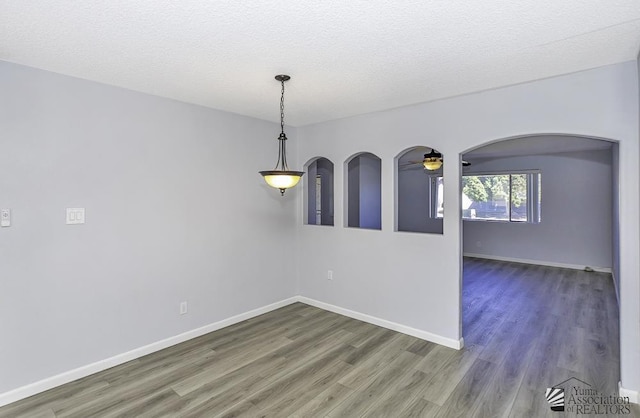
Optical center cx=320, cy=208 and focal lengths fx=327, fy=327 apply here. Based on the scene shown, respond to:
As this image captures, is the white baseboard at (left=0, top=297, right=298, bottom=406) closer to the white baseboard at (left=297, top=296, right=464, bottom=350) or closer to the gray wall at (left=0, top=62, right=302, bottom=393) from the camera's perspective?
the gray wall at (left=0, top=62, right=302, bottom=393)

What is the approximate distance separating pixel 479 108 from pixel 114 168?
3.55 metres

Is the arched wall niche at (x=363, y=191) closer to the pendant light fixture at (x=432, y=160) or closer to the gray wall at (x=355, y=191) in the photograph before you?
the gray wall at (x=355, y=191)

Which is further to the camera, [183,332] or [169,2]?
[183,332]

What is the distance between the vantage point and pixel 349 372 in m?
2.95

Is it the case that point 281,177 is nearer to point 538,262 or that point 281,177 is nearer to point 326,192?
point 326,192

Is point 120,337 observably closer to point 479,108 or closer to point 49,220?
point 49,220

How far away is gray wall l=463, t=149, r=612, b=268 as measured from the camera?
6668mm

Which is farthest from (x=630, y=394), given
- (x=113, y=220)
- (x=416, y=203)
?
(x=416, y=203)

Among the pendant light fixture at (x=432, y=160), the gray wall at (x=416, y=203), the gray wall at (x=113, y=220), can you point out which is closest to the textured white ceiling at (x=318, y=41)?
the gray wall at (x=113, y=220)

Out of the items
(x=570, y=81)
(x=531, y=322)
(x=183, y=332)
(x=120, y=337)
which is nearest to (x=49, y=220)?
(x=120, y=337)

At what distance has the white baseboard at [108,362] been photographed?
8.38ft

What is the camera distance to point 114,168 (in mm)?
3057

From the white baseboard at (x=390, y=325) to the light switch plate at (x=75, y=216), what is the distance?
2997mm

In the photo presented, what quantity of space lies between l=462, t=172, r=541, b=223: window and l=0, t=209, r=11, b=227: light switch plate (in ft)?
28.2
